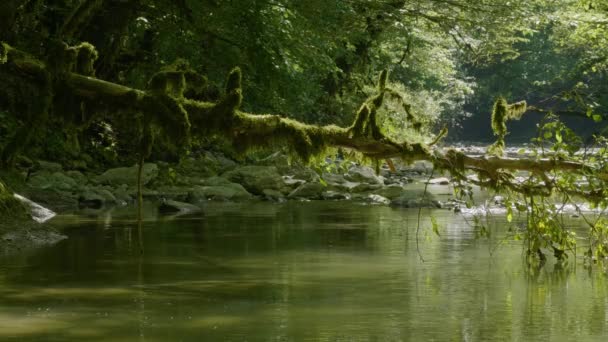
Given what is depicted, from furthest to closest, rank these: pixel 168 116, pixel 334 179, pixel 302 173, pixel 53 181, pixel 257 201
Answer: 1. pixel 302 173
2. pixel 334 179
3. pixel 257 201
4. pixel 53 181
5. pixel 168 116

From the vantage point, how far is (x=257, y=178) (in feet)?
78.5

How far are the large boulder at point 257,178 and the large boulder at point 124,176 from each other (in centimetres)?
238

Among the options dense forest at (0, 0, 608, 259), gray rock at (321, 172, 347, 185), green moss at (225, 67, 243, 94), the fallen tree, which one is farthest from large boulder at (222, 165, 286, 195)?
green moss at (225, 67, 243, 94)

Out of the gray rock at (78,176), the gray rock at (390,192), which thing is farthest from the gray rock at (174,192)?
the gray rock at (390,192)

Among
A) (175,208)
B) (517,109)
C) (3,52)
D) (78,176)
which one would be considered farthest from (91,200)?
(517,109)

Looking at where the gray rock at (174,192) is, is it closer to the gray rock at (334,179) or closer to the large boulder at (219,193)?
the large boulder at (219,193)

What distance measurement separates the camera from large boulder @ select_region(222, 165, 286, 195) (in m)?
23.6

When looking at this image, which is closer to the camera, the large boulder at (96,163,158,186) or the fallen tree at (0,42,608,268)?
the fallen tree at (0,42,608,268)

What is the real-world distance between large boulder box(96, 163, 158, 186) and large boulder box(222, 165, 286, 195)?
2376mm

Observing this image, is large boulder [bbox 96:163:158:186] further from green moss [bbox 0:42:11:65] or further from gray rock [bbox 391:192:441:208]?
green moss [bbox 0:42:11:65]

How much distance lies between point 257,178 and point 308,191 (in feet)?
4.32

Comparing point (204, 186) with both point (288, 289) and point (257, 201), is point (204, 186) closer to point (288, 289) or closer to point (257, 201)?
point (257, 201)

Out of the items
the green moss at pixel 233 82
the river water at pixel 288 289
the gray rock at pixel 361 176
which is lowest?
the river water at pixel 288 289

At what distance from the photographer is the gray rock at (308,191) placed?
23297 mm
